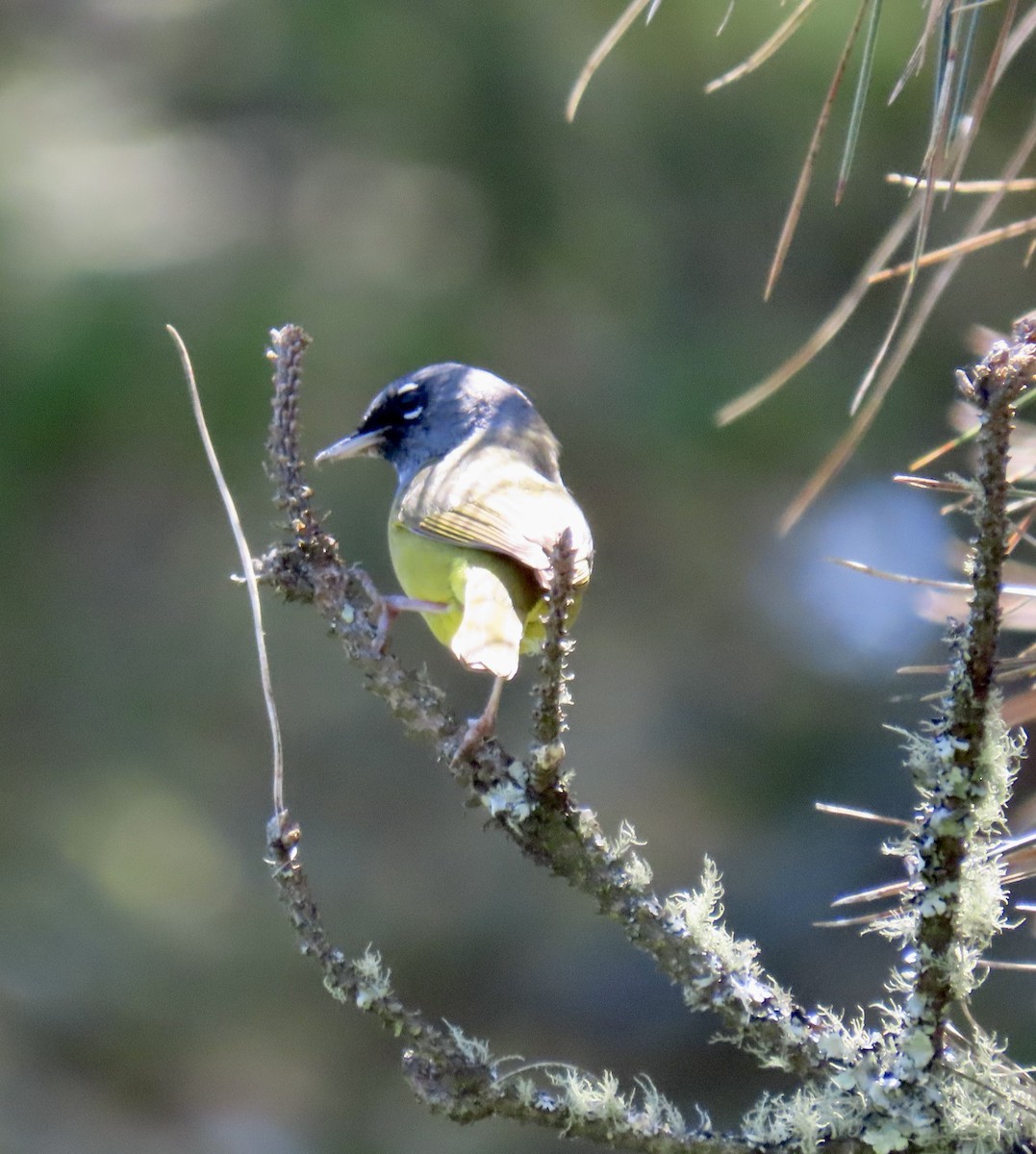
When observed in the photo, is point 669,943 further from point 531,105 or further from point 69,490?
point 69,490

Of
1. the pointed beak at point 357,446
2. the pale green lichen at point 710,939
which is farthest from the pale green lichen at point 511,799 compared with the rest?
the pointed beak at point 357,446

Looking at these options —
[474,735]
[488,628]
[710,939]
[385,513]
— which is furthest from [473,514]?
[385,513]

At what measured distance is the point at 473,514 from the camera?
106 inches

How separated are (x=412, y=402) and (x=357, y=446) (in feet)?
0.61

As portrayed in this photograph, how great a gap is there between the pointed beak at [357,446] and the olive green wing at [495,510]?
22 centimetres

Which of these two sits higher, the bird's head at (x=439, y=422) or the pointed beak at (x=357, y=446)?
the bird's head at (x=439, y=422)

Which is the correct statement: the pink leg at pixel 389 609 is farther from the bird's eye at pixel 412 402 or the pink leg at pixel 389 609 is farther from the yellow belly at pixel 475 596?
the bird's eye at pixel 412 402

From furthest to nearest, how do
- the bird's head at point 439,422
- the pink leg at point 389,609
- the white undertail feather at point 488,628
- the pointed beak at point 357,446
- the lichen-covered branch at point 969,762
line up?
the bird's head at point 439,422 < the pointed beak at point 357,446 < the white undertail feather at point 488,628 < the pink leg at point 389,609 < the lichen-covered branch at point 969,762

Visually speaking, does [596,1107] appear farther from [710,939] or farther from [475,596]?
[475,596]

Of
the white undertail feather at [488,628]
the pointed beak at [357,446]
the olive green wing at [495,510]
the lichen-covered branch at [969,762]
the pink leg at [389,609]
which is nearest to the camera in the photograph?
the lichen-covered branch at [969,762]

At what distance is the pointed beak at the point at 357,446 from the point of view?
3.25m

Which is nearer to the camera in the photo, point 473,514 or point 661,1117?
point 661,1117

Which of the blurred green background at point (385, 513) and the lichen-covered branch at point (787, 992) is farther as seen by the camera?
the blurred green background at point (385, 513)

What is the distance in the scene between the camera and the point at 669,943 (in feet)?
5.26
